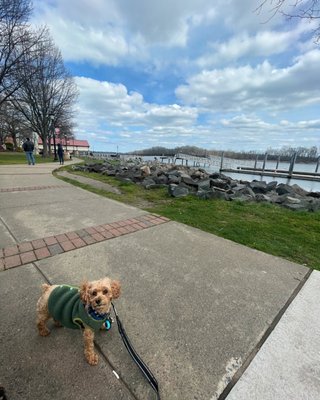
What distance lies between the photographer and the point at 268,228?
4047 mm

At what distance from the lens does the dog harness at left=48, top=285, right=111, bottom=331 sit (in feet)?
4.56

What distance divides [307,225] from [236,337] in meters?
3.70

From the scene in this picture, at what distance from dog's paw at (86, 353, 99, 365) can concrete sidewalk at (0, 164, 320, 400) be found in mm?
34

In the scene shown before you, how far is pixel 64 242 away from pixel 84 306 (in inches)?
72.8

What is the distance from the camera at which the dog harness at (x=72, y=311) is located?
1390 mm

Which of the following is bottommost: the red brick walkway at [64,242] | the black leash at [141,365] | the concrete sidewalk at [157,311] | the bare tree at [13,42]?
the concrete sidewalk at [157,311]

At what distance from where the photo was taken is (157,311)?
1.83 m

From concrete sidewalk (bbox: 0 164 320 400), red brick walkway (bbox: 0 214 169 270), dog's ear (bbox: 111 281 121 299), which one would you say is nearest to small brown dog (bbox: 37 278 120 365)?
Result: dog's ear (bbox: 111 281 121 299)

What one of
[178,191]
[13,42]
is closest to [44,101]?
[13,42]

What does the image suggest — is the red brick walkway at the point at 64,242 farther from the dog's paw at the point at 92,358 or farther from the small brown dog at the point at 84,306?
the dog's paw at the point at 92,358

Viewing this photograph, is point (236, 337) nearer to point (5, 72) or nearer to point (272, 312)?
point (272, 312)

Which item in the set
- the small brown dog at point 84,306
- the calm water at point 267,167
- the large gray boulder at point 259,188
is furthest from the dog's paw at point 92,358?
the calm water at point 267,167

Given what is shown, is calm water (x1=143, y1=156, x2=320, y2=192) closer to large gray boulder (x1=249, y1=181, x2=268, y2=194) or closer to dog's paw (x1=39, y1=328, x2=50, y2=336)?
large gray boulder (x1=249, y1=181, x2=268, y2=194)

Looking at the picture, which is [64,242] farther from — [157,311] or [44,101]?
[44,101]
